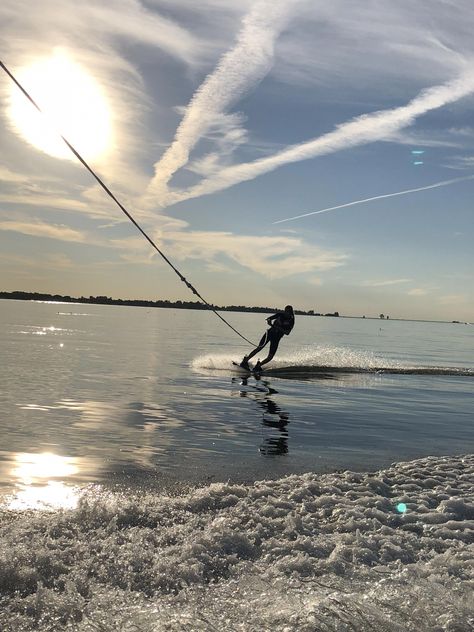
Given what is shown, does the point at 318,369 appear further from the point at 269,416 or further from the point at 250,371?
the point at 269,416

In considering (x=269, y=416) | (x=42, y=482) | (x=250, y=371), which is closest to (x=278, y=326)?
(x=250, y=371)

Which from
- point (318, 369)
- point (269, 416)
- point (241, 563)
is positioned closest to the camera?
point (241, 563)

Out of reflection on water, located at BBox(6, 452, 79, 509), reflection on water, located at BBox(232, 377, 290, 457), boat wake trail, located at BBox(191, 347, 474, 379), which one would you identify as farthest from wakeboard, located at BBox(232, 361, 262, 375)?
reflection on water, located at BBox(6, 452, 79, 509)

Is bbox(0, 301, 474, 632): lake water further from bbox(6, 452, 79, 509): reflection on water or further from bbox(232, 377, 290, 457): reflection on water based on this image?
bbox(232, 377, 290, 457): reflection on water

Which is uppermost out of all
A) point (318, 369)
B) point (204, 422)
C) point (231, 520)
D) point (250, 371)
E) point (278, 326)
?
point (278, 326)

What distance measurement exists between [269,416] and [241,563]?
1087 centimetres

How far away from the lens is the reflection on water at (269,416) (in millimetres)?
12008

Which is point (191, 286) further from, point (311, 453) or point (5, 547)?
point (5, 547)

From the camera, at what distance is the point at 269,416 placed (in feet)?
54.2

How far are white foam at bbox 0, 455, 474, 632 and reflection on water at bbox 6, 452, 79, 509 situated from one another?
16.7 inches

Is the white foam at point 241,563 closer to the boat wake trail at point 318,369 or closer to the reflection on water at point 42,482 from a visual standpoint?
the reflection on water at point 42,482

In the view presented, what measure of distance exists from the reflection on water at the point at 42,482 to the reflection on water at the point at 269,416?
3947 mm

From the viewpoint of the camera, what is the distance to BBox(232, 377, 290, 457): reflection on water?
1201 cm

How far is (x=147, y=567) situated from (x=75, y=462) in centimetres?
497
